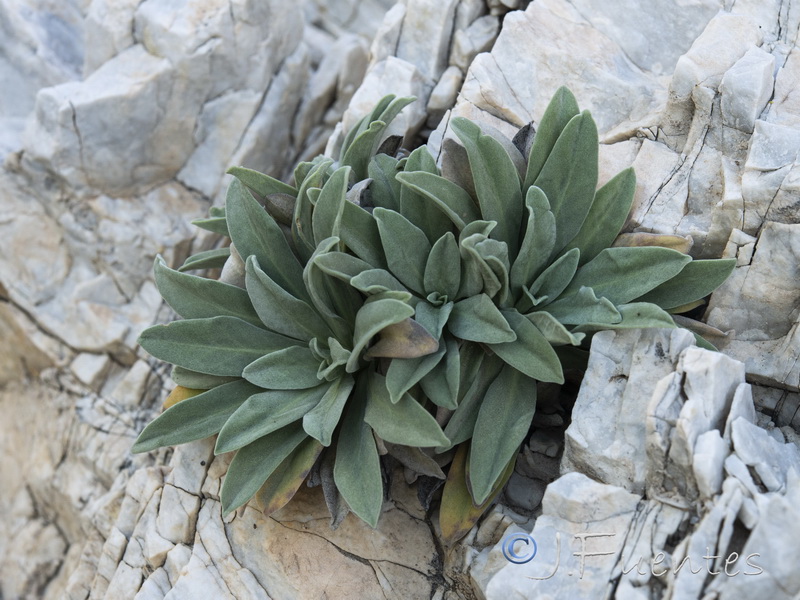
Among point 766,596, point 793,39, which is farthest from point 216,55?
point 766,596

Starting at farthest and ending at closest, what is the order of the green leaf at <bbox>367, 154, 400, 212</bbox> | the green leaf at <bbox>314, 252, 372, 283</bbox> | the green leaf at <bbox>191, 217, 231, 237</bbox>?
the green leaf at <bbox>191, 217, 231, 237</bbox>, the green leaf at <bbox>367, 154, 400, 212</bbox>, the green leaf at <bbox>314, 252, 372, 283</bbox>

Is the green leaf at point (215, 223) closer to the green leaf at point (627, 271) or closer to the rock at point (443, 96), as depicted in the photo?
the rock at point (443, 96)

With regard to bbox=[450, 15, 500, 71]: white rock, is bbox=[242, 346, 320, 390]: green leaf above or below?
below

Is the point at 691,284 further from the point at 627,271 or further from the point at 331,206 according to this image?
the point at 331,206

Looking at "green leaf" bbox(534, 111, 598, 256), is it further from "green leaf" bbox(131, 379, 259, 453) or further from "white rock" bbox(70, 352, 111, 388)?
"white rock" bbox(70, 352, 111, 388)

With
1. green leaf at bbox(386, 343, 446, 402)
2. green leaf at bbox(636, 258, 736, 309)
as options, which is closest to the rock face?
green leaf at bbox(636, 258, 736, 309)

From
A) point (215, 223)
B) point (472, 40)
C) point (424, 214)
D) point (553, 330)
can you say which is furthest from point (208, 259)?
point (472, 40)

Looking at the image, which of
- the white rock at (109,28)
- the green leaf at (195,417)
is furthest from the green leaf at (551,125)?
the white rock at (109,28)

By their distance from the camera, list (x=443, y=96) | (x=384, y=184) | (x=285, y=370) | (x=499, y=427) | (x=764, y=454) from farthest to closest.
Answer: (x=443, y=96), (x=384, y=184), (x=285, y=370), (x=499, y=427), (x=764, y=454)
